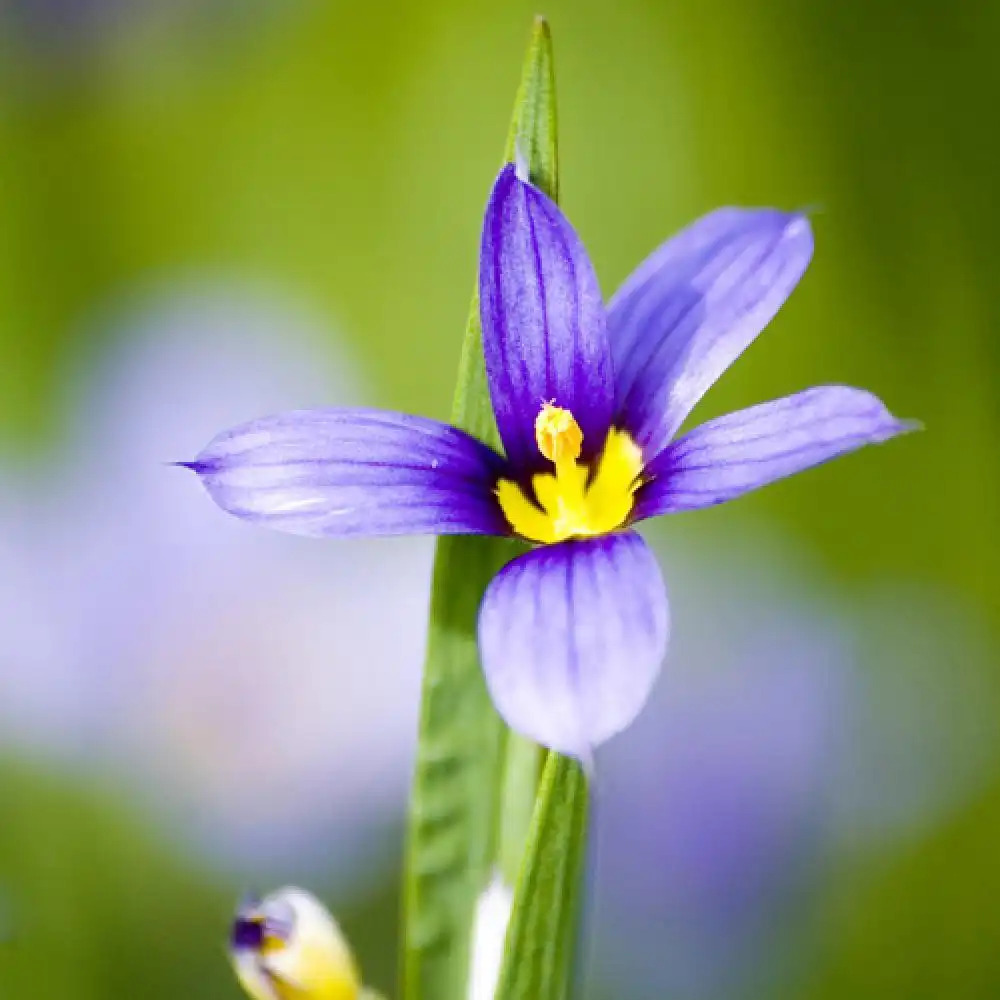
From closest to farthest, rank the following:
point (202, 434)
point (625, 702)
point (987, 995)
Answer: point (625, 702) → point (987, 995) → point (202, 434)

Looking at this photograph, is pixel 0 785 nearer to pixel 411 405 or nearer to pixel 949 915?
pixel 411 405

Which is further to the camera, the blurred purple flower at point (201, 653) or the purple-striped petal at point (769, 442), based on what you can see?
the blurred purple flower at point (201, 653)

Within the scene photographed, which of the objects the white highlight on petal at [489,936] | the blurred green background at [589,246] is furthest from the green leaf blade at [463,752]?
the blurred green background at [589,246]

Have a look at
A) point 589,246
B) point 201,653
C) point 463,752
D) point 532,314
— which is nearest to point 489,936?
point 463,752

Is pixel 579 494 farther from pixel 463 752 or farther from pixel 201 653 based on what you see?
pixel 201 653

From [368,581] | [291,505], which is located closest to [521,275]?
[291,505]

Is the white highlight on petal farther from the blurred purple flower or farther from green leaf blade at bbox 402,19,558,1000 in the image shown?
the blurred purple flower

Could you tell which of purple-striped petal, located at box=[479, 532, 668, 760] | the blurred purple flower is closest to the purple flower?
purple-striped petal, located at box=[479, 532, 668, 760]

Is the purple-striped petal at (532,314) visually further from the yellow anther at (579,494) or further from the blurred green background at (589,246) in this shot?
the blurred green background at (589,246)
